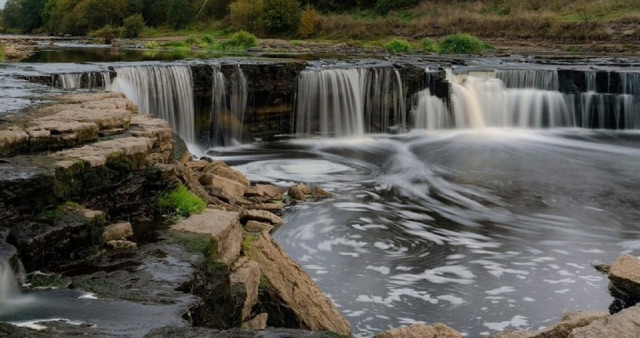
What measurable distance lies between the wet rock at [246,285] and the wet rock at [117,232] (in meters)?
1.08

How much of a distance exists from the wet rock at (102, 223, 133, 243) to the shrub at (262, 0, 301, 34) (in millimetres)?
52795

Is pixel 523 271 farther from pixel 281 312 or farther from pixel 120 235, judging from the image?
pixel 120 235

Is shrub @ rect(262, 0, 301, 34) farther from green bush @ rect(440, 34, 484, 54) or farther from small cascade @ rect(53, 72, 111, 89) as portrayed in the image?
small cascade @ rect(53, 72, 111, 89)

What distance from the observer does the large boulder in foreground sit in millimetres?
6934

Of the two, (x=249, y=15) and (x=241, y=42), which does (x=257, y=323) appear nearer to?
(x=241, y=42)

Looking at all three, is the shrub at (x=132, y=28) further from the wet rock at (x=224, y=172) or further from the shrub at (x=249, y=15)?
the wet rock at (x=224, y=172)

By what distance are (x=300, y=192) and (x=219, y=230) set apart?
6.28m

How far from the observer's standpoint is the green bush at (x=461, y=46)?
3831 cm

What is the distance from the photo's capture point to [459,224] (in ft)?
39.9

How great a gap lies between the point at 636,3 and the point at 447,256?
4211cm

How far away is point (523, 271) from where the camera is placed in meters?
9.71

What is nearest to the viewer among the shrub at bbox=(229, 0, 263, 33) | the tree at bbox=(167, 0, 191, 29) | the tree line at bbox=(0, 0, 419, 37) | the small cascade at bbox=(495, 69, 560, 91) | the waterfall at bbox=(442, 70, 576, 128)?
the waterfall at bbox=(442, 70, 576, 128)

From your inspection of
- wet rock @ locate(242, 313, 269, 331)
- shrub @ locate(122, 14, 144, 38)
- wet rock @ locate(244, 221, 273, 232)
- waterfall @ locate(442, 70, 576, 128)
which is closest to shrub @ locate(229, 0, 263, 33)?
shrub @ locate(122, 14, 144, 38)

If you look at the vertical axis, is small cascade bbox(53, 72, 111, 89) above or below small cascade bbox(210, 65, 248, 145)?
above
